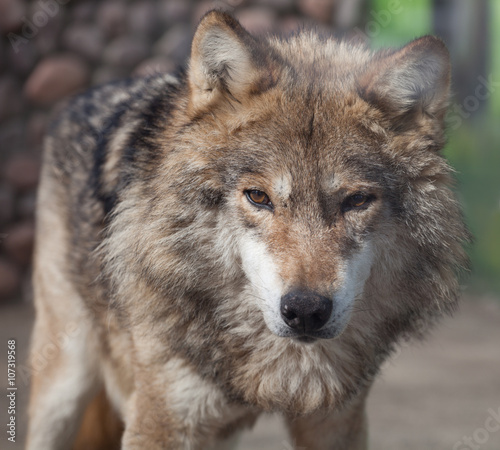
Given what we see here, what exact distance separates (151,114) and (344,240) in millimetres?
1185

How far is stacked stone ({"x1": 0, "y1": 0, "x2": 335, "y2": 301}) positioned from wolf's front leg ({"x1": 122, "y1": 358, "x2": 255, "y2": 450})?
4.88 metres

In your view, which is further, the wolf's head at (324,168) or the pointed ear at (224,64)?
the pointed ear at (224,64)

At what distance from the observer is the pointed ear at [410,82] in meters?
2.61

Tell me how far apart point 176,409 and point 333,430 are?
75 cm

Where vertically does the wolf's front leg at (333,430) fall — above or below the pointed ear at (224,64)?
below

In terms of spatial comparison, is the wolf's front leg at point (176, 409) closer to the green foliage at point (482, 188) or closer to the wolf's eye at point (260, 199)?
the wolf's eye at point (260, 199)

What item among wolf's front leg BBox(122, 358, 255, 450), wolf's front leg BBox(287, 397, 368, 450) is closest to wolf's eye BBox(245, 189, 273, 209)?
wolf's front leg BBox(122, 358, 255, 450)

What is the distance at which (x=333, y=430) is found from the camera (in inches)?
124

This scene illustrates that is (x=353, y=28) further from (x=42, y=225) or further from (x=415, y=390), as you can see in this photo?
(x=42, y=225)

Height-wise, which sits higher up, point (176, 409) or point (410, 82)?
point (410, 82)

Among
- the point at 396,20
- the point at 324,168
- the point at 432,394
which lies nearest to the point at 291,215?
the point at 324,168

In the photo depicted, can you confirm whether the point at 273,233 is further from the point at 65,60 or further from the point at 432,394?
the point at 65,60

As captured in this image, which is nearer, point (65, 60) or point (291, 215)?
point (291, 215)

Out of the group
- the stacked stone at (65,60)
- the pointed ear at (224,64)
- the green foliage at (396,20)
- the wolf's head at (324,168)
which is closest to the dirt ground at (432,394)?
the stacked stone at (65,60)
